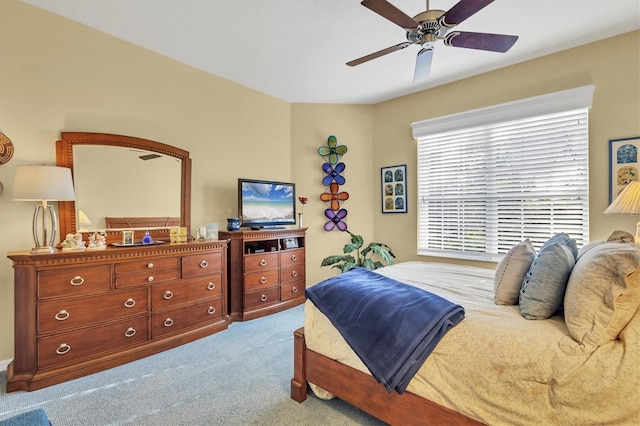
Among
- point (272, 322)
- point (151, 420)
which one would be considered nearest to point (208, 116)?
point (272, 322)

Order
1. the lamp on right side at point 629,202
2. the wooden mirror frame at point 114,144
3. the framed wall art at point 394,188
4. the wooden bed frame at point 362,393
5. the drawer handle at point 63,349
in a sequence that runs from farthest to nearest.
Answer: the framed wall art at point 394,188, the wooden mirror frame at point 114,144, the lamp on right side at point 629,202, the drawer handle at point 63,349, the wooden bed frame at point 362,393

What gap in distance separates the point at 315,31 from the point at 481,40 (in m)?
1.41

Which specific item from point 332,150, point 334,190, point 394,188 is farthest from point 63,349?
point 394,188

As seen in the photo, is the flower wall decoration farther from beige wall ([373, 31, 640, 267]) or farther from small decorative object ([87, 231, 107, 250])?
small decorative object ([87, 231, 107, 250])

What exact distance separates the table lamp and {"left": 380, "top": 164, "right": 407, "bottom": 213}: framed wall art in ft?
11.9

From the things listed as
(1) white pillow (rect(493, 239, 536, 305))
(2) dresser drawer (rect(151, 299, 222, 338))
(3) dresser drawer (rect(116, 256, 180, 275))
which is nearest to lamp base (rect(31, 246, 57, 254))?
(3) dresser drawer (rect(116, 256, 180, 275))

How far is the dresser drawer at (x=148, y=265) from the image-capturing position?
8.38 ft

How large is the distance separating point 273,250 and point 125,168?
178cm

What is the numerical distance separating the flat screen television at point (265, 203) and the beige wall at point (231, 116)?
289 millimetres

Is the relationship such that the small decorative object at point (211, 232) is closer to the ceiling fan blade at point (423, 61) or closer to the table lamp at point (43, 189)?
the table lamp at point (43, 189)

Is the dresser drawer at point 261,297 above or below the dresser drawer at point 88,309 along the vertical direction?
below

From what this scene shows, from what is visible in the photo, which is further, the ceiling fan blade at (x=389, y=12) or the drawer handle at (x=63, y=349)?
the drawer handle at (x=63, y=349)

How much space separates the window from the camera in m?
3.19

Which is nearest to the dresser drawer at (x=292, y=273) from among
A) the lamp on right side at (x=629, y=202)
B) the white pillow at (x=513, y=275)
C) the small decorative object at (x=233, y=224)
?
the small decorative object at (x=233, y=224)
